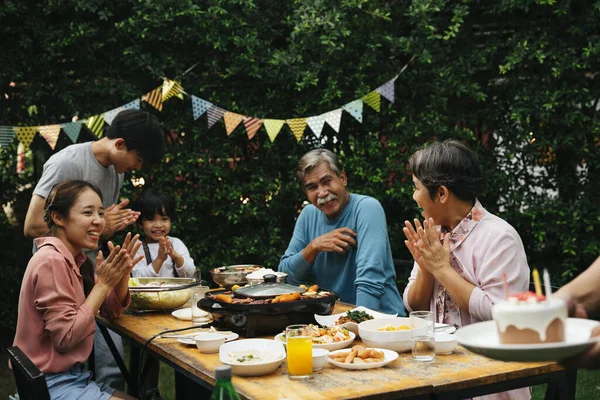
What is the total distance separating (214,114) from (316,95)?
0.77 meters

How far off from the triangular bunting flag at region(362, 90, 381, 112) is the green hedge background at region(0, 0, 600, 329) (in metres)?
0.08

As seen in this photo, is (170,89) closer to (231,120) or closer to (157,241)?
(231,120)

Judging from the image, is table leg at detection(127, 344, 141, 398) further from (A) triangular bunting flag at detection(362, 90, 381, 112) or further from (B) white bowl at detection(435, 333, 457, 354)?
(A) triangular bunting flag at detection(362, 90, 381, 112)

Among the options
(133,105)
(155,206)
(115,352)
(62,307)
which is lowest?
(115,352)

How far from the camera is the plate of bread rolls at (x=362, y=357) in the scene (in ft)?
7.04

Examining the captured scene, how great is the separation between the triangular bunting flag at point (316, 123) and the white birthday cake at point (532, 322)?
3829mm

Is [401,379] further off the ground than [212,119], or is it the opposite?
[212,119]

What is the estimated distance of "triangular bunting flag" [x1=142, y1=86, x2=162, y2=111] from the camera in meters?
5.23

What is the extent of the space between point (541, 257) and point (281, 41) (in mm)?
2521

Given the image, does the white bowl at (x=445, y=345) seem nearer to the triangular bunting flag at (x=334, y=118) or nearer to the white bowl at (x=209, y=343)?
the white bowl at (x=209, y=343)

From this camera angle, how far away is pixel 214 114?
5.22 m

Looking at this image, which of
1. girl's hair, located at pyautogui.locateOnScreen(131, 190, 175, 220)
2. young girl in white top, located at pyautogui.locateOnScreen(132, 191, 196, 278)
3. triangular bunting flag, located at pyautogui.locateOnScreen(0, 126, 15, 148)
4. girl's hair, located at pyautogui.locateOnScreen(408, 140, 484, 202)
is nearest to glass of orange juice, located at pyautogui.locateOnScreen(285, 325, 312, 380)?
girl's hair, located at pyautogui.locateOnScreen(408, 140, 484, 202)

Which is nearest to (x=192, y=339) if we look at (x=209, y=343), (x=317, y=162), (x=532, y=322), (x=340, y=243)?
(x=209, y=343)

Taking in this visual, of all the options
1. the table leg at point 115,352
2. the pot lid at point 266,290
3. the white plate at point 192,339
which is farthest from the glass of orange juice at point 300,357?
the table leg at point 115,352
